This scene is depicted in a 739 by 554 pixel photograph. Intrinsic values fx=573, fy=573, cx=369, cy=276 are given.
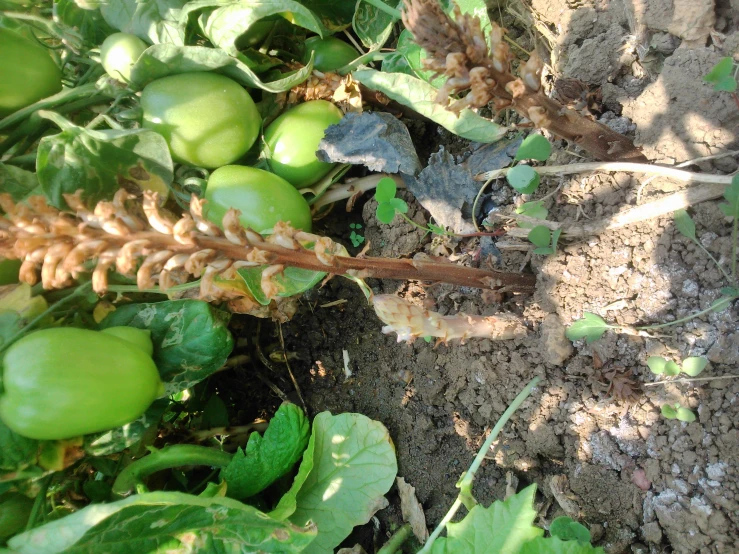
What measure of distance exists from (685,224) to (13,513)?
5.58 feet

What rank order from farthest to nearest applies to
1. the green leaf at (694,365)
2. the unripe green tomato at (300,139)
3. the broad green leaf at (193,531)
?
the unripe green tomato at (300,139)
the broad green leaf at (193,531)
the green leaf at (694,365)

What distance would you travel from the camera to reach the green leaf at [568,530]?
1.12 metres

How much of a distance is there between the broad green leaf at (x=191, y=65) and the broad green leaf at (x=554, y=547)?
4.04 ft

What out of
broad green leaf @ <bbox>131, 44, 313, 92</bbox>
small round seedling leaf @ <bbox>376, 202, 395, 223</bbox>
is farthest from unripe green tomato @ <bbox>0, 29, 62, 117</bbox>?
small round seedling leaf @ <bbox>376, 202, 395, 223</bbox>

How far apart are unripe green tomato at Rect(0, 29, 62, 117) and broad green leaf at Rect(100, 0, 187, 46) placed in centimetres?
24

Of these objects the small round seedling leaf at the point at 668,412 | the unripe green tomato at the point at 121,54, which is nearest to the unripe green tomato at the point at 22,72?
the unripe green tomato at the point at 121,54

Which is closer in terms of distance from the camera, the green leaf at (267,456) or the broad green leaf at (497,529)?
the broad green leaf at (497,529)

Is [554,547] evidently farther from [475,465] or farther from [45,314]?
[45,314]

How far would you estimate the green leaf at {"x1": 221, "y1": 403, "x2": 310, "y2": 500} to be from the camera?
5.01 feet

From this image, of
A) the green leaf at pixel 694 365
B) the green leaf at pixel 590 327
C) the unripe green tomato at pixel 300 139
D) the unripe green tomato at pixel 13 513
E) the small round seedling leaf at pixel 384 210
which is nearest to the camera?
the green leaf at pixel 694 365

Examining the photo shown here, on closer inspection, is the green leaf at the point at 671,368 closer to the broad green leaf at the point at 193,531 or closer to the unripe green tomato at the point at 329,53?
the broad green leaf at the point at 193,531

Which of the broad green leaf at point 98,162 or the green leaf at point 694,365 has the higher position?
the green leaf at point 694,365

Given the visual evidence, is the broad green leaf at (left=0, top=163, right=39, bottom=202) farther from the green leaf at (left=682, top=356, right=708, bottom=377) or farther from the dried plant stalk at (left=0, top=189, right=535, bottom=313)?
the green leaf at (left=682, top=356, right=708, bottom=377)

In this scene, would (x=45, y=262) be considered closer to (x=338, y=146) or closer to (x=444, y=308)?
(x=338, y=146)
